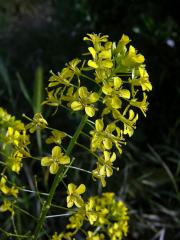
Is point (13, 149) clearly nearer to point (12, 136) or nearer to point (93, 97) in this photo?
point (12, 136)

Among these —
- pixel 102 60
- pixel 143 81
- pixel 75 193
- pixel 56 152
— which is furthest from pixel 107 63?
pixel 75 193

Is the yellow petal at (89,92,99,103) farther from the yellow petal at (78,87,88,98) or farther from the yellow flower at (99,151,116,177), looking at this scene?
the yellow flower at (99,151,116,177)

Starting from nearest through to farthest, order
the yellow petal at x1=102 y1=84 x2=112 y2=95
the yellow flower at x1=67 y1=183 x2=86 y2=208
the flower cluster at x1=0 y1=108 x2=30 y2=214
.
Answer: the yellow petal at x1=102 y1=84 x2=112 y2=95
the yellow flower at x1=67 y1=183 x2=86 y2=208
the flower cluster at x1=0 y1=108 x2=30 y2=214

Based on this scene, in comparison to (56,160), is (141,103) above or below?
above

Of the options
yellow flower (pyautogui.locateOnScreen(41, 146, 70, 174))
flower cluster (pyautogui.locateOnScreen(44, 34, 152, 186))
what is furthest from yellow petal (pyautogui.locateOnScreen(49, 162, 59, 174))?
flower cluster (pyautogui.locateOnScreen(44, 34, 152, 186))

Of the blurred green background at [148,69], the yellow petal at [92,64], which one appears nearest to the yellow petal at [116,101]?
the yellow petal at [92,64]

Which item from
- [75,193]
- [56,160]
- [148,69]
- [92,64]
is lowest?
[75,193]
